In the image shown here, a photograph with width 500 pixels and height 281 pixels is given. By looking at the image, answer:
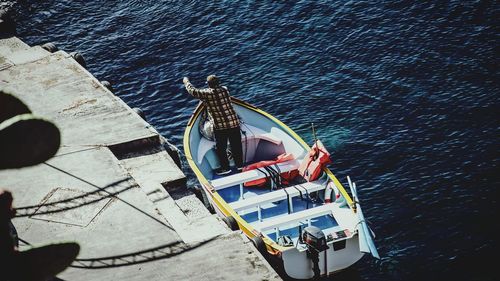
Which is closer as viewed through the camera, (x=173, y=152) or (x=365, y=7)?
(x=173, y=152)

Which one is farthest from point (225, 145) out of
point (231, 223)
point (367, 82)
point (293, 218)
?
point (367, 82)

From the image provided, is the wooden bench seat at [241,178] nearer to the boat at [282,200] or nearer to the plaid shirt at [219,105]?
the boat at [282,200]

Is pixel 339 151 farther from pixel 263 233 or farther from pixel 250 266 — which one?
pixel 250 266

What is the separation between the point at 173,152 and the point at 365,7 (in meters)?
15.0

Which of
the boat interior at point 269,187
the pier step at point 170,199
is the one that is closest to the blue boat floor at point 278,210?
the boat interior at point 269,187

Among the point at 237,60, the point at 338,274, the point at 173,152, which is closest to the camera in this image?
the point at 338,274

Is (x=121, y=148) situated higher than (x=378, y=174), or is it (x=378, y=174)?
(x=121, y=148)

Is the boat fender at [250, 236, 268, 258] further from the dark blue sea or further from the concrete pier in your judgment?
the dark blue sea

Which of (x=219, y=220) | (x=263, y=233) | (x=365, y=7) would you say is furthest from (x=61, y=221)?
(x=365, y=7)

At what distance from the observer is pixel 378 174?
18.6 m

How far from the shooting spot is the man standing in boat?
16172 mm

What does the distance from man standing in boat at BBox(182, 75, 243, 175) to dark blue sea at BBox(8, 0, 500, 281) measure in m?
3.82

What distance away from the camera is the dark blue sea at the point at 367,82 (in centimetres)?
1648

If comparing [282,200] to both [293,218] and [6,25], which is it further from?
[6,25]
